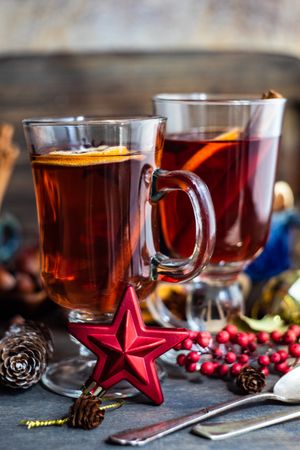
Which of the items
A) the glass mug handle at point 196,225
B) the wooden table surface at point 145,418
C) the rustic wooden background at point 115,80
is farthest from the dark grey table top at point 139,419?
the rustic wooden background at point 115,80

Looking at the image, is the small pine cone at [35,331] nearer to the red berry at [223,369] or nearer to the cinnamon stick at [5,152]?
the red berry at [223,369]

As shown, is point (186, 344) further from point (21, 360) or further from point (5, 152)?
point (5, 152)

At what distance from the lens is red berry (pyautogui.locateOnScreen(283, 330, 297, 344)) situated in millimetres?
847

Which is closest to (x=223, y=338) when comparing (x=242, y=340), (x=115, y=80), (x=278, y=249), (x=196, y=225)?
(x=242, y=340)

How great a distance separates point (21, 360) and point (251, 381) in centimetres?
25

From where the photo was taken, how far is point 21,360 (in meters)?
0.80

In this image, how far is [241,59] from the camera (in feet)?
4.90

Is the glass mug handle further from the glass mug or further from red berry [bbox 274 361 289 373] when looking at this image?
red berry [bbox 274 361 289 373]

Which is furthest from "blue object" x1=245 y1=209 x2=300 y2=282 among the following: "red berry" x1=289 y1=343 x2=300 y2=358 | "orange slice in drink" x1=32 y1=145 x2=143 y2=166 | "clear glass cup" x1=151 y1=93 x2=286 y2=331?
"orange slice in drink" x1=32 y1=145 x2=143 y2=166

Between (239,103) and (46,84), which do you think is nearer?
(239,103)

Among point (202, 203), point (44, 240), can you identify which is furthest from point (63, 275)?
point (202, 203)

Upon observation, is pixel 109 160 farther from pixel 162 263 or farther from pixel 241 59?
pixel 241 59

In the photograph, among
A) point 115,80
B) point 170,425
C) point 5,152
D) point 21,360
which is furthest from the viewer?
point 115,80

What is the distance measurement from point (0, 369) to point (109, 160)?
0.84 feet
